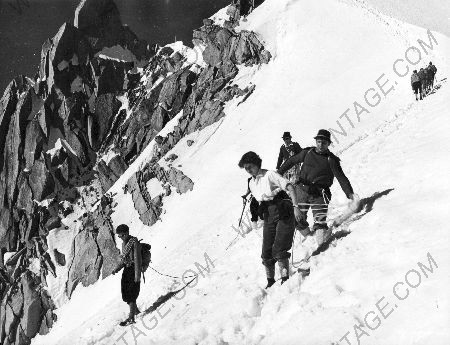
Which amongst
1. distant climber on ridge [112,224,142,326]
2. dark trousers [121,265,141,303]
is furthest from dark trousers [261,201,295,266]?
dark trousers [121,265,141,303]

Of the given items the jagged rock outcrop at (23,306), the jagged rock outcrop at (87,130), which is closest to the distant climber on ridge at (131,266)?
the jagged rock outcrop at (87,130)

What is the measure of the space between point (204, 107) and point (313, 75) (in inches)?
558

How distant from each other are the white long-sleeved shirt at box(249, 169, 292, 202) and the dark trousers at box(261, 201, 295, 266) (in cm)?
18

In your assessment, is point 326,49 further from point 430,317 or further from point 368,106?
point 430,317

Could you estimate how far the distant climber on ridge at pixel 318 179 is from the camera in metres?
7.72

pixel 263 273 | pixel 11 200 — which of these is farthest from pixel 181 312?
pixel 11 200

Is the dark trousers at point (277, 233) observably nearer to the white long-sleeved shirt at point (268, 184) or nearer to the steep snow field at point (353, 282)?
the white long-sleeved shirt at point (268, 184)

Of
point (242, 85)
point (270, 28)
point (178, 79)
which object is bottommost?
point (242, 85)

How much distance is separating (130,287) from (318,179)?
437 centimetres

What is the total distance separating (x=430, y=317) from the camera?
4.31m

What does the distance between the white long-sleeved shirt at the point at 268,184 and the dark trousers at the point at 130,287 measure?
12.1ft

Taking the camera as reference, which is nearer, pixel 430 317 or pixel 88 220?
pixel 430 317

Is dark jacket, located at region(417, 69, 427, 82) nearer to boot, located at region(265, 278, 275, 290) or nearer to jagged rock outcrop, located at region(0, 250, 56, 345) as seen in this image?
boot, located at region(265, 278, 275, 290)

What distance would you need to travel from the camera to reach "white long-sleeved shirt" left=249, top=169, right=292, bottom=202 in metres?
6.85
